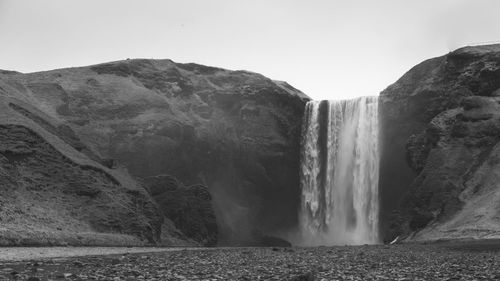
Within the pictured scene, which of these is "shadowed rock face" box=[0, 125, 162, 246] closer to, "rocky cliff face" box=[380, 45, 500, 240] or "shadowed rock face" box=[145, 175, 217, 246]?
"shadowed rock face" box=[145, 175, 217, 246]

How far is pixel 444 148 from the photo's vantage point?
7306cm

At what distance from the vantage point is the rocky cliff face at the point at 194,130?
83625mm

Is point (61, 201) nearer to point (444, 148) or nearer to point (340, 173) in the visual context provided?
point (340, 173)

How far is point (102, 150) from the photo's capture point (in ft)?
274

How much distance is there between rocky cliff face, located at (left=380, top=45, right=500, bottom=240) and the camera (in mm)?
62062

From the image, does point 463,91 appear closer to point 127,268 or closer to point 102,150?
point 102,150

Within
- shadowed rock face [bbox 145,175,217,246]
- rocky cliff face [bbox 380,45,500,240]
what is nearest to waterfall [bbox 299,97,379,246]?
rocky cliff face [bbox 380,45,500,240]

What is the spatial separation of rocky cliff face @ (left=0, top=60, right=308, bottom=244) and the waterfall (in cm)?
324

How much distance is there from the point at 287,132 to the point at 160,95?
87.6ft

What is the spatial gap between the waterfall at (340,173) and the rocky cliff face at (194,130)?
3.24 metres

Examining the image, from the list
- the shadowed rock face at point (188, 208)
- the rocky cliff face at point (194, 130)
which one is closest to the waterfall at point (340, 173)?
the rocky cliff face at point (194, 130)

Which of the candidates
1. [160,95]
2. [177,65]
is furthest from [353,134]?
[177,65]

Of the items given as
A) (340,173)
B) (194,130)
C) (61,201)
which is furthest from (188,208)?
(340,173)

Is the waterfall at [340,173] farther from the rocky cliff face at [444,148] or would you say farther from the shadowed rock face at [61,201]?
the shadowed rock face at [61,201]
